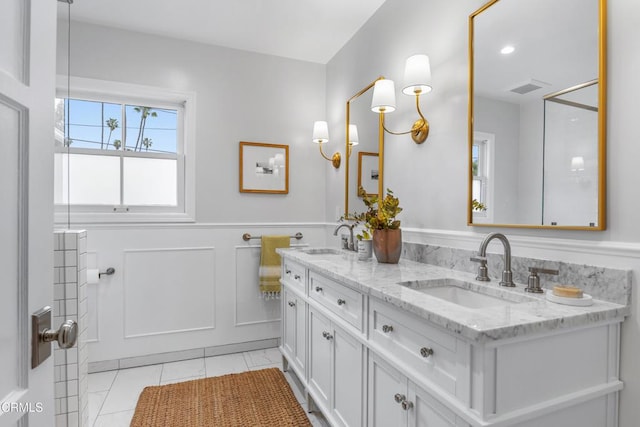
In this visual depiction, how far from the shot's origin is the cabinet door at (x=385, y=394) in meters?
1.19

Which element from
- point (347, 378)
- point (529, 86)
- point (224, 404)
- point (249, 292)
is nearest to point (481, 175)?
point (529, 86)

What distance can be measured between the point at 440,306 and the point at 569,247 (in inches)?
22.7

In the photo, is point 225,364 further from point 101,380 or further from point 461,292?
point 461,292

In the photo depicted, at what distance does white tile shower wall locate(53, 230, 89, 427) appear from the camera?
165 cm

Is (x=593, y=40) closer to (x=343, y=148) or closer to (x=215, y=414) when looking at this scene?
(x=343, y=148)

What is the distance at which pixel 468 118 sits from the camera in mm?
1652

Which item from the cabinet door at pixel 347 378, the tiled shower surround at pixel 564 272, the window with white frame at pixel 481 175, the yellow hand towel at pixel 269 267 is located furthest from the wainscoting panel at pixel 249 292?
the window with white frame at pixel 481 175

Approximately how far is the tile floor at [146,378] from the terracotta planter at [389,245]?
0.99 m

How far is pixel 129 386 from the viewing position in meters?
2.41

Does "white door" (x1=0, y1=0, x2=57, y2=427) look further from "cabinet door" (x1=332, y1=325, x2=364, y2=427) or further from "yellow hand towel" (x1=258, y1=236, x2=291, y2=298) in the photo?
"yellow hand towel" (x1=258, y1=236, x2=291, y2=298)

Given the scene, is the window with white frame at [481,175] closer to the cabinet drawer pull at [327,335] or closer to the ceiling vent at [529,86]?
the ceiling vent at [529,86]

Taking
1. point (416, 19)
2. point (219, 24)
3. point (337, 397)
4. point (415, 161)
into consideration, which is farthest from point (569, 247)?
point (219, 24)

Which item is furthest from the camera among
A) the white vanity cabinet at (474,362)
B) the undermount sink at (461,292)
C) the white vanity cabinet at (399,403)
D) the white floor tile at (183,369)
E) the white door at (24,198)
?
the white floor tile at (183,369)

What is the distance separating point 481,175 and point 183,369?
97.4 inches
